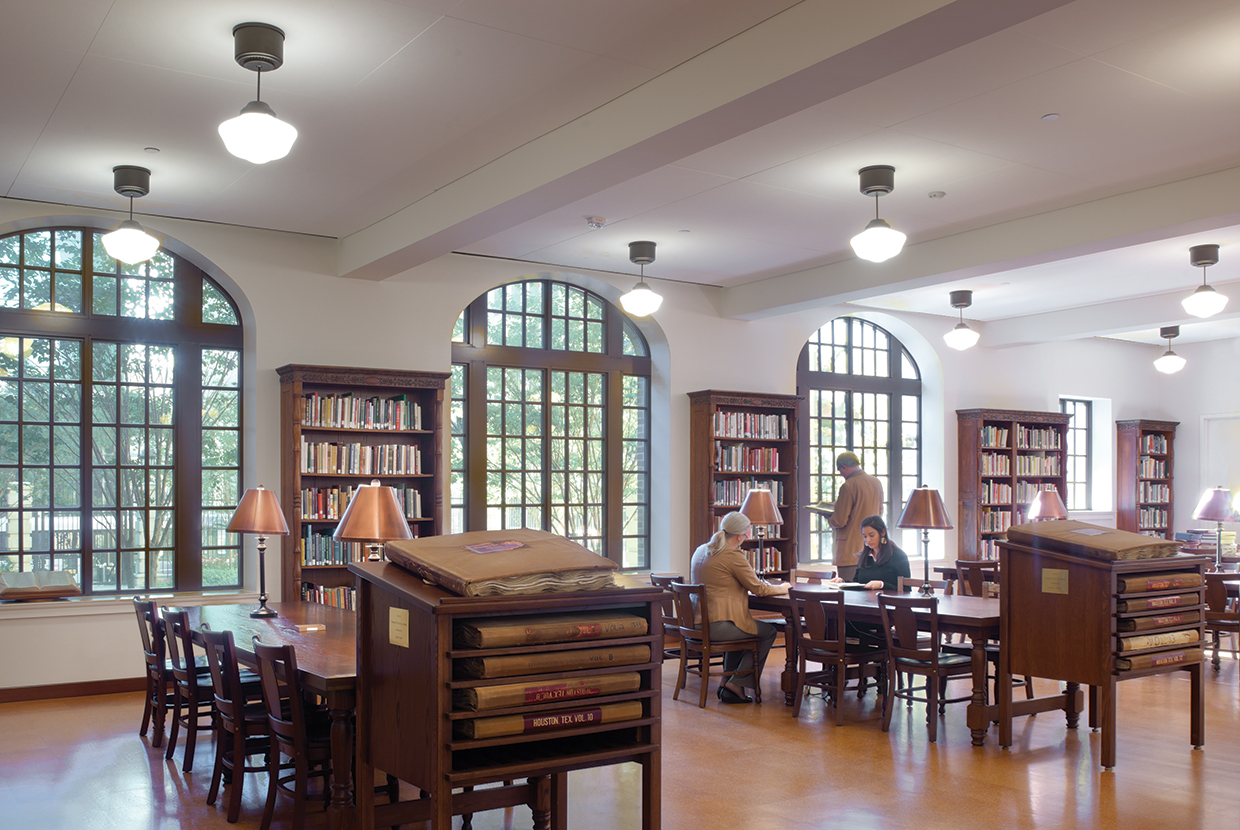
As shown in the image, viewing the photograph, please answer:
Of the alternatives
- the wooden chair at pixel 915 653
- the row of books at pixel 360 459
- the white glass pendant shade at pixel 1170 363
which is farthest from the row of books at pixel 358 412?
the white glass pendant shade at pixel 1170 363

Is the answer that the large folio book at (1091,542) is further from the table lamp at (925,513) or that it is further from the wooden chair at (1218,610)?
the wooden chair at (1218,610)

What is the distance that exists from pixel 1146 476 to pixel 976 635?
916 cm

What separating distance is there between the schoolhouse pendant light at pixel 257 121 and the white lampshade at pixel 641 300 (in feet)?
13.2

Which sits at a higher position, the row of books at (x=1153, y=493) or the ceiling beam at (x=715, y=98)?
the ceiling beam at (x=715, y=98)

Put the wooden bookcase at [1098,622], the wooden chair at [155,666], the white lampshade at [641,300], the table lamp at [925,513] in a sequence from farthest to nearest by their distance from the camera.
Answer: the white lampshade at [641,300]
the table lamp at [925,513]
the wooden chair at [155,666]
the wooden bookcase at [1098,622]

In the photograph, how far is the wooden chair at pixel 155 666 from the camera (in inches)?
223

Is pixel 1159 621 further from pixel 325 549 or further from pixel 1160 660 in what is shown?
pixel 325 549

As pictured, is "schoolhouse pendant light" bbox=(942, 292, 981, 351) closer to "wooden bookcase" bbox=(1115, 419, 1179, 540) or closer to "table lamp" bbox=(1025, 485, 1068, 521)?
"table lamp" bbox=(1025, 485, 1068, 521)

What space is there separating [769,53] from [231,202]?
4.39 m

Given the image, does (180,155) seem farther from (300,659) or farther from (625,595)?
(625,595)

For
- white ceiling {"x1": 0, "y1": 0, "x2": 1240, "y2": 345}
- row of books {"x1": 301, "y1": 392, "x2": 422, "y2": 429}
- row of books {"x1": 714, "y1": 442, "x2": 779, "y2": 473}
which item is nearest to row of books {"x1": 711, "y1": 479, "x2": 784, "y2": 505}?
row of books {"x1": 714, "y1": 442, "x2": 779, "y2": 473}

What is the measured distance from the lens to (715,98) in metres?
4.67

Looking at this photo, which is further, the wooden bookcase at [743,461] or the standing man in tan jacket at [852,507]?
the wooden bookcase at [743,461]

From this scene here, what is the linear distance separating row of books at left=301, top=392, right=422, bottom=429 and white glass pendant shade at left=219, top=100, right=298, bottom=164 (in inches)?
141
